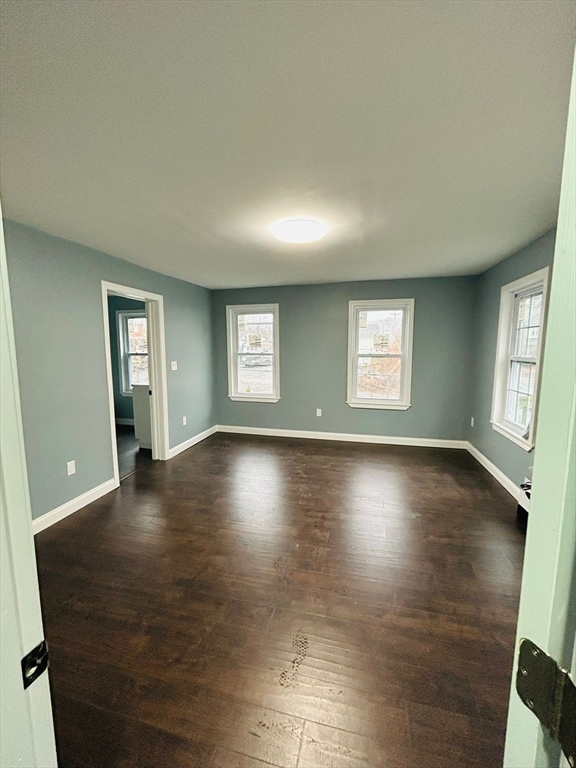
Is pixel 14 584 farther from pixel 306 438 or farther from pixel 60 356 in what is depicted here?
pixel 306 438

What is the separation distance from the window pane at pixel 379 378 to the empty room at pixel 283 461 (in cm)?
114

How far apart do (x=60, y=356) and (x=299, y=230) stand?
230cm

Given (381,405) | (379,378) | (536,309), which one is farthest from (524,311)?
(381,405)

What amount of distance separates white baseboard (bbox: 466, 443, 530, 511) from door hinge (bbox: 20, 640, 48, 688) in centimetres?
Answer: 313

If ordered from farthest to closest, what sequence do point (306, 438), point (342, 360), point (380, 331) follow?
point (306, 438) → point (342, 360) → point (380, 331)

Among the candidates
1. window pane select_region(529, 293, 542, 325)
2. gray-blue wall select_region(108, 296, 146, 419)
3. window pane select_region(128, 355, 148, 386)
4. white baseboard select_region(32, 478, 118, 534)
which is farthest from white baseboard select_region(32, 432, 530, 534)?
gray-blue wall select_region(108, 296, 146, 419)

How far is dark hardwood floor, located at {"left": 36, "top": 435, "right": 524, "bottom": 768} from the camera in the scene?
1266 mm

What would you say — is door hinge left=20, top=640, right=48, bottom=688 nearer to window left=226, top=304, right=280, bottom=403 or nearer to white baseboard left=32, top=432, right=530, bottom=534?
white baseboard left=32, top=432, right=530, bottom=534

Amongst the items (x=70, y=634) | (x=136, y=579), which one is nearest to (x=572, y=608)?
(x=70, y=634)

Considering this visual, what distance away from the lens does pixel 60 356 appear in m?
2.87

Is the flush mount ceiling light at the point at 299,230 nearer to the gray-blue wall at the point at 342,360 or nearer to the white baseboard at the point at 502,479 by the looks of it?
the gray-blue wall at the point at 342,360

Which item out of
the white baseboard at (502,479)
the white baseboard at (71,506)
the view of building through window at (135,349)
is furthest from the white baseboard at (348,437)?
the white baseboard at (71,506)

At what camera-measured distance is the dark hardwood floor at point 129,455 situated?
161 inches

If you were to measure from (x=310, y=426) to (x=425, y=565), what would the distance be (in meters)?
3.16
